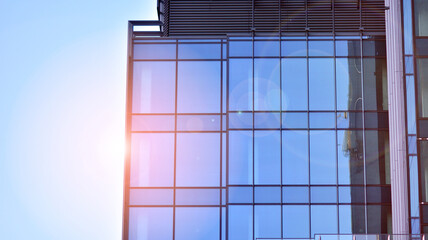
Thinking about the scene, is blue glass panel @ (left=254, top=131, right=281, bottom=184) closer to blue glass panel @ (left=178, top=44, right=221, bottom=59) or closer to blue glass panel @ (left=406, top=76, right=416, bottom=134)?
blue glass panel @ (left=178, top=44, right=221, bottom=59)

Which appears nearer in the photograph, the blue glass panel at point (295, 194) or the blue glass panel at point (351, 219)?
the blue glass panel at point (351, 219)

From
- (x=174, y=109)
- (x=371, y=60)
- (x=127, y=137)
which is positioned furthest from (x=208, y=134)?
(x=371, y=60)

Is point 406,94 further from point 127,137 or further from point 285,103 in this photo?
point 127,137

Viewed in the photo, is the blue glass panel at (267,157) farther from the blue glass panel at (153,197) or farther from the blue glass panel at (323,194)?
the blue glass panel at (153,197)

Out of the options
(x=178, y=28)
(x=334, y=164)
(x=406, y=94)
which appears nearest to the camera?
(x=406, y=94)

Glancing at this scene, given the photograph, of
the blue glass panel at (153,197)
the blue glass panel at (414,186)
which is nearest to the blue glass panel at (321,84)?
the blue glass panel at (414,186)

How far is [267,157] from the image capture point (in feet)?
85.2

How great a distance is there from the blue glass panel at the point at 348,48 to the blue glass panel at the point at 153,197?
10.2 m

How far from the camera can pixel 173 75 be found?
2722 centimetres

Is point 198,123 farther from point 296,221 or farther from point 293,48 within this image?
point 296,221

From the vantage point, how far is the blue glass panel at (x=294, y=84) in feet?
86.2

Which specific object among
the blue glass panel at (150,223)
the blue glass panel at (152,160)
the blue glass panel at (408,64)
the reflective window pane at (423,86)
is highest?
the blue glass panel at (408,64)

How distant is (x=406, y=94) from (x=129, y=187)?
42.4 feet

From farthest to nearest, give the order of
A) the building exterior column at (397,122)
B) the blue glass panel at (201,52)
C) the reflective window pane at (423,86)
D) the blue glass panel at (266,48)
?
the blue glass panel at (201,52)
the blue glass panel at (266,48)
the building exterior column at (397,122)
the reflective window pane at (423,86)
